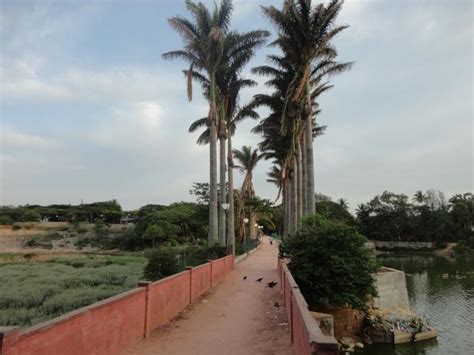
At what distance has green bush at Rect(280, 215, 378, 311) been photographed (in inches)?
674

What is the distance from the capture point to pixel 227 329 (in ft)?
36.0

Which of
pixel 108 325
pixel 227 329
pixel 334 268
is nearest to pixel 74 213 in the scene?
pixel 334 268

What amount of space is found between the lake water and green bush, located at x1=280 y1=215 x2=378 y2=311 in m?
4.72

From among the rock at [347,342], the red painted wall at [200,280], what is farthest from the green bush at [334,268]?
the red painted wall at [200,280]

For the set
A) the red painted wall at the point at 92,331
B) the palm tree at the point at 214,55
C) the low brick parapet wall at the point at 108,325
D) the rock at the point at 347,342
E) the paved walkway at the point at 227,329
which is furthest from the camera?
the palm tree at the point at 214,55

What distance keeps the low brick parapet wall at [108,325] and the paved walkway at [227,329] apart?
0.35 meters

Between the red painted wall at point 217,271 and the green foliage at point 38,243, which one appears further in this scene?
the green foliage at point 38,243

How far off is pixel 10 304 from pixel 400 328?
60.6 ft

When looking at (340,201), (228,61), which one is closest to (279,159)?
(228,61)

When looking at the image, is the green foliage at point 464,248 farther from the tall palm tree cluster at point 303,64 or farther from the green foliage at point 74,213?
the green foliage at point 74,213

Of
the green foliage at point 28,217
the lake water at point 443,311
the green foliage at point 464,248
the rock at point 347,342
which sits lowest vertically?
the lake water at point 443,311

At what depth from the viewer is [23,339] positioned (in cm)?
511

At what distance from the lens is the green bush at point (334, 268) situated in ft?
56.1

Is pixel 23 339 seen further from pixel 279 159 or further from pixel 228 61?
pixel 279 159
